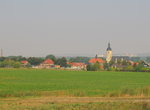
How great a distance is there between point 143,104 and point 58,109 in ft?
19.7

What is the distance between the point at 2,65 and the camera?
161750 millimetres

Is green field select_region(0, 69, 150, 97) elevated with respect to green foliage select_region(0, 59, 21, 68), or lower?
lower

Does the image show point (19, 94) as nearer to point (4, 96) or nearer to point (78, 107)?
point (4, 96)

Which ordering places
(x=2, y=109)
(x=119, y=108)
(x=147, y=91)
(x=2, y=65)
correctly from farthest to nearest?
(x=2, y=65)
(x=147, y=91)
(x=119, y=108)
(x=2, y=109)

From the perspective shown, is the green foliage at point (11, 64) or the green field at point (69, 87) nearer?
the green field at point (69, 87)

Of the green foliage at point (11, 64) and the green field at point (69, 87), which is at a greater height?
the green foliage at point (11, 64)

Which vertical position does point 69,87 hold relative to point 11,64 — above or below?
below

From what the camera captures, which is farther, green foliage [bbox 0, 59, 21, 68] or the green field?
green foliage [bbox 0, 59, 21, 68]

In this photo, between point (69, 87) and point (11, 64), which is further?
point (11, 64)

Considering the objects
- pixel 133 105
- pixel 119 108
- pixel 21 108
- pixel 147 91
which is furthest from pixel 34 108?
pixel 147 91

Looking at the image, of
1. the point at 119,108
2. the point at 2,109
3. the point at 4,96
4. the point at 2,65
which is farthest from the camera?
the point at 2,65

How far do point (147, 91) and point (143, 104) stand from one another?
944 centimetres

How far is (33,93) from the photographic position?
2919cm

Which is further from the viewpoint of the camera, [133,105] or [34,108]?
[133,105]
